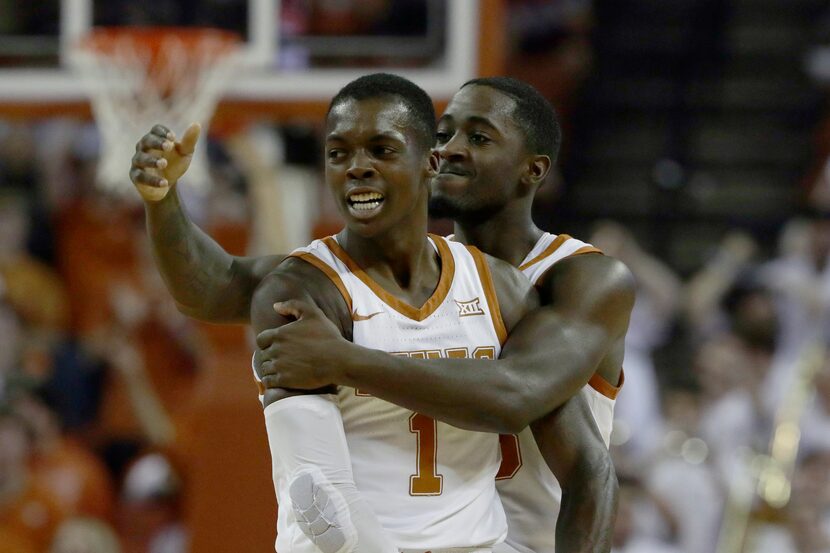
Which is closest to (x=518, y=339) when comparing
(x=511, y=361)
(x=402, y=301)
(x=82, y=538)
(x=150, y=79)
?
(x=511, y=361)

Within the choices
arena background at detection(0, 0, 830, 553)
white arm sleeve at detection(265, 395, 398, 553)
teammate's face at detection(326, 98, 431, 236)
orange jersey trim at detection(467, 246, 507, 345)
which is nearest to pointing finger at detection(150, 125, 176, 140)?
teammate's face at detection(326, 98, 431, 236)

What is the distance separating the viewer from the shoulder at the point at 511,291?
10.7ft

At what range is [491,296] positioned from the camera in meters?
3.25

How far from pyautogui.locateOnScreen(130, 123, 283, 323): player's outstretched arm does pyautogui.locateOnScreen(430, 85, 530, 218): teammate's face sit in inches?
21.7

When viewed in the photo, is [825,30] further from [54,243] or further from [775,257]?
[54,243]

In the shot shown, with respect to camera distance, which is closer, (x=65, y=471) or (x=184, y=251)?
(x=184, y=251)

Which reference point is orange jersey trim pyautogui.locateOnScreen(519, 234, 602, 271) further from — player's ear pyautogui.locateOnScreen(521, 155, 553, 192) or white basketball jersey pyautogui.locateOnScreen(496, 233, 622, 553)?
player's ear pyautogui.locateOnScreen(521, 155, 553, 192)

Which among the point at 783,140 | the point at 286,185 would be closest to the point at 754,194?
the point at 783,140

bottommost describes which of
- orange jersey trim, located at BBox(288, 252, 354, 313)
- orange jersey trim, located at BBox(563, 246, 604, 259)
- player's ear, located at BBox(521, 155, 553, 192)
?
orange jersey trim, located at BBox(563, 246, 604, 259)

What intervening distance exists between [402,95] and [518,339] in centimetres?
62

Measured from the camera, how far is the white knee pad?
9.39 feet

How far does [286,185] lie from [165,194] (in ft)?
14.7

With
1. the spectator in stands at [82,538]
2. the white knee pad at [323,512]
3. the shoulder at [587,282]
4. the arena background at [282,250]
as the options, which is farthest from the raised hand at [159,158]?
the spectator in stands at [82,538]

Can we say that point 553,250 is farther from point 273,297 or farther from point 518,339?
point 273,297
